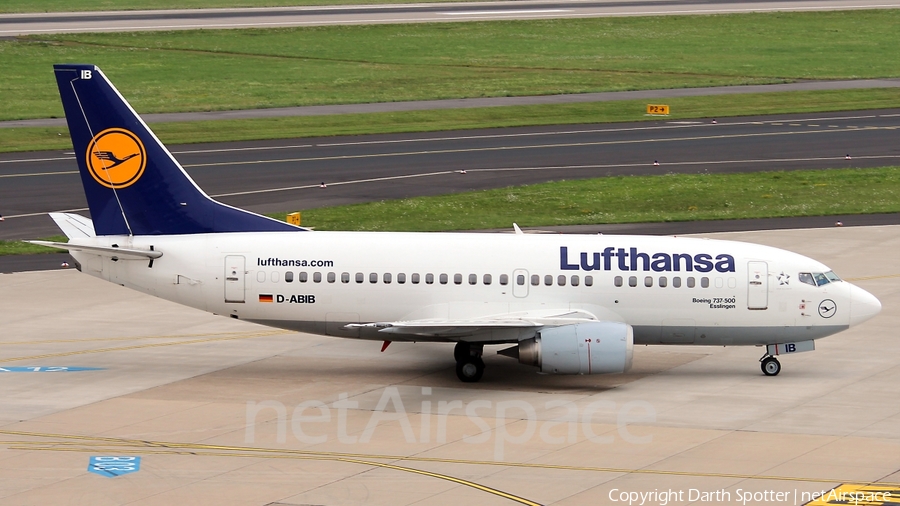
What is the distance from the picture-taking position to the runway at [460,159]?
60.0m

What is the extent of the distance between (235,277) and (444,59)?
72.1 m

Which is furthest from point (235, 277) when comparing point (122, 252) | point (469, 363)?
point (469, 363)

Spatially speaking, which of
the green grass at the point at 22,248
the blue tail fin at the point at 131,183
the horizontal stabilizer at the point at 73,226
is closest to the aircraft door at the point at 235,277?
the blue tail fin at the point at 131,183

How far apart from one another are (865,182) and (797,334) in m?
31.2

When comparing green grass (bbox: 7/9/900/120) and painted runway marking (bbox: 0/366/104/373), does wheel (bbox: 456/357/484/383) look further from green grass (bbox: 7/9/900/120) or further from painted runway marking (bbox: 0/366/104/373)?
green grass (bbox: 7/9/900/120)

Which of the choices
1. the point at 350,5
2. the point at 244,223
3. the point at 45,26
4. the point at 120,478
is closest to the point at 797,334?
the point at 244,223

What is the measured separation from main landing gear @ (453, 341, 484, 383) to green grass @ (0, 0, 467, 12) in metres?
110

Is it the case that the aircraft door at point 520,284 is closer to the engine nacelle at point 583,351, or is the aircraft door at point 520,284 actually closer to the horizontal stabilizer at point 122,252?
the engine nacelle at point 583,351

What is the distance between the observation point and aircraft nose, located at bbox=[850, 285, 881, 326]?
116 feet

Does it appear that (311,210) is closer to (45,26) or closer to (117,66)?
(117,66)

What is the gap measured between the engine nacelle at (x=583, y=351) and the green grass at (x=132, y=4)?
367 ft

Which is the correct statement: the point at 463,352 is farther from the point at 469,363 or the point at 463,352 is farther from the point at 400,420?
the point at 400,420

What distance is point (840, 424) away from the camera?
30531 mm

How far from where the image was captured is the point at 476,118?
269 ft
